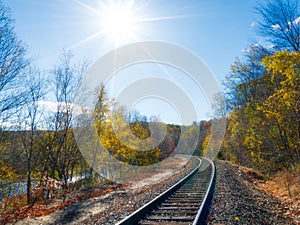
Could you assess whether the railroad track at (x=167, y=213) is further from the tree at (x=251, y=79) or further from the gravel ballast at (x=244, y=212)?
the tree at (x=251, y=79)

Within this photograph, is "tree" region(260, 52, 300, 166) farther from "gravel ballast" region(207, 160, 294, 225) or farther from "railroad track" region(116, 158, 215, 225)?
"railroad track" region(116, 158, 215, 225)

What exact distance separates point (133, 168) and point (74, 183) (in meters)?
8.41

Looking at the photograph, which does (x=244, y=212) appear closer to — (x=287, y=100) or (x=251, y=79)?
(x=287, y=100)

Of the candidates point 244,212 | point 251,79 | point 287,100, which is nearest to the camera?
point 244,212

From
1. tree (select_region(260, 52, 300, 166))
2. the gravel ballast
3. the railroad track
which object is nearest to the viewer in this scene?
the railroad track

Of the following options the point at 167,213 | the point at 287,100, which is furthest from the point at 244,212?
the point at 287,100

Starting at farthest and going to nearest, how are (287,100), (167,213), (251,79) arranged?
(251,79) → (287,100) → (167,213)

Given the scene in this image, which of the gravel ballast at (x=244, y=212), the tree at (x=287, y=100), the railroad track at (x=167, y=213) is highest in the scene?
the tree at (x=287, y=100)

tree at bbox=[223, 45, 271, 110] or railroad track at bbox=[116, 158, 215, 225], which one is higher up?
tree at bbox=[223, 45, 271, 110]

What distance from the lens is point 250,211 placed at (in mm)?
6273

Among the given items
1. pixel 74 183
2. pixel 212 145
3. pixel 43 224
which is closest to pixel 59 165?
pixel 74 183

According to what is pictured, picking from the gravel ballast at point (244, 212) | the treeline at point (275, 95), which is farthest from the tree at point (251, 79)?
the gravel ballast at point (244, 212)

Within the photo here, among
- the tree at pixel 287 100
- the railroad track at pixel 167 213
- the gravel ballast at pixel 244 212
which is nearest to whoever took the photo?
the railroad track at pixel 167 213

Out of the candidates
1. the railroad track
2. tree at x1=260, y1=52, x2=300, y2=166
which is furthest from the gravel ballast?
tree at x1=260, y1=52, x2=300, y2=166
